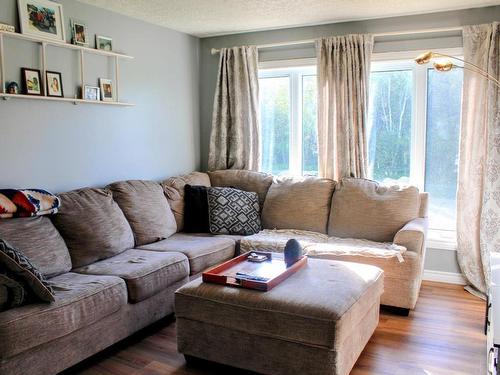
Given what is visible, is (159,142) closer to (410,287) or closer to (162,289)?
(162,289)

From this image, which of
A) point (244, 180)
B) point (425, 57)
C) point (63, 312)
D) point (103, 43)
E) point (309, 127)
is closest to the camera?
point (63, 312)

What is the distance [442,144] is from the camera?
4062mm

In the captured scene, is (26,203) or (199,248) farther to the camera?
(199,248)

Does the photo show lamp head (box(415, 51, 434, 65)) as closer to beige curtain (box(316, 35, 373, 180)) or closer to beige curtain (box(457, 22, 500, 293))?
beige curtain (box(457, 22, 500, 293))

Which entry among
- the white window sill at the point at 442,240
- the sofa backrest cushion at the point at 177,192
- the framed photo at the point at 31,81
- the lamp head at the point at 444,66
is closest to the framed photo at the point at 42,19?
the framed photo at the point at 31,81

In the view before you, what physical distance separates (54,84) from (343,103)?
231cm

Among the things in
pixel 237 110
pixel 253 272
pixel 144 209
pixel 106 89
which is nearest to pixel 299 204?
pixel 237 110

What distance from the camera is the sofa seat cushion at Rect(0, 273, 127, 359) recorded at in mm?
2125

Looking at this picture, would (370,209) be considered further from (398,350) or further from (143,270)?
(143,270)

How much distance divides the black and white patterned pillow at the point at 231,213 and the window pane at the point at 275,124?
735mm

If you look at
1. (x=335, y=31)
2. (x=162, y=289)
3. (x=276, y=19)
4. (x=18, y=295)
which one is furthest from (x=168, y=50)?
(x=18, y=295)

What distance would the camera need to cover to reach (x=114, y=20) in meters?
3.81

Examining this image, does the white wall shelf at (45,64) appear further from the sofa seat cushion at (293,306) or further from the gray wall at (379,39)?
the sofa seat cushion at (293,306)

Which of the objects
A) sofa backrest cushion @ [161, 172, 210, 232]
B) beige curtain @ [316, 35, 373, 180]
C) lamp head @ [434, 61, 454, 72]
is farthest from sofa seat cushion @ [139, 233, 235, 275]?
lamp head @ [434, 61, 454, 72]
